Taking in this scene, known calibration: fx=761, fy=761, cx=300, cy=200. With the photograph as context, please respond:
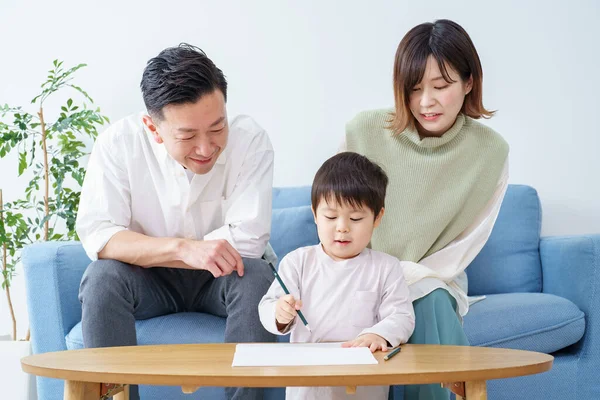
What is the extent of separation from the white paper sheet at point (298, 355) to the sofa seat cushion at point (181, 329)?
1.53ft

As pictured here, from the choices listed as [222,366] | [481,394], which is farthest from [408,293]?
[222,366]

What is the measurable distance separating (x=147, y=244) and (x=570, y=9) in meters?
1.96

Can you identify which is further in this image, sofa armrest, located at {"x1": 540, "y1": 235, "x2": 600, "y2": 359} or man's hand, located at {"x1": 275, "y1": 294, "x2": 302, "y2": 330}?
sofa armrest, located at {"x1": 540, "y1": 235, "x2": 600, "y2": 359}

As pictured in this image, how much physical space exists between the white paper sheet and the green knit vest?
2.11ft

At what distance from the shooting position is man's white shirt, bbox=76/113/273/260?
1.99 metres

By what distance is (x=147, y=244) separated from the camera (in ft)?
6.12

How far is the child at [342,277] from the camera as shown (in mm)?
1605

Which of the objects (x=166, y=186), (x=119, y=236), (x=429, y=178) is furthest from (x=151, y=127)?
(x=429, y=178)

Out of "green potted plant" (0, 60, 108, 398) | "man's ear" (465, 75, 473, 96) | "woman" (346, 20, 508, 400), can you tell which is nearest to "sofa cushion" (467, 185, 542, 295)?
"woman" (346, 20, 508, 400)

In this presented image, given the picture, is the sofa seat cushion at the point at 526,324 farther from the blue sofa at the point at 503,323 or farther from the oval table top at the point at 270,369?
the oval table top at the point at 270,369

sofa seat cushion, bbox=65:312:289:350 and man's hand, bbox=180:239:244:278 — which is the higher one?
man's hand, bbox=180:239:244:278

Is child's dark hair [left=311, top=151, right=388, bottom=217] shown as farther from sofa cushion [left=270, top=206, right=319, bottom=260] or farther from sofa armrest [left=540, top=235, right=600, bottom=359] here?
sofa armrest [left=540, top=235, right=600, bottom=359]

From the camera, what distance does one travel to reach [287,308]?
1.50m

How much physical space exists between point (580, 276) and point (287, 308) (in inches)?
45.7
